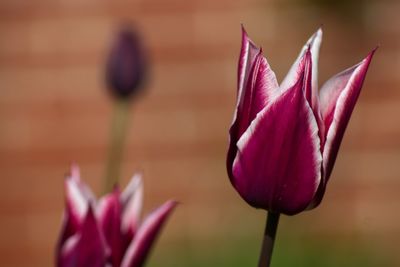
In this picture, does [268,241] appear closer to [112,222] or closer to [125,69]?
[112,222]

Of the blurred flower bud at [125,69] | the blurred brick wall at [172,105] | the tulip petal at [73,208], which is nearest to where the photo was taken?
the tulip petal at [73,208]

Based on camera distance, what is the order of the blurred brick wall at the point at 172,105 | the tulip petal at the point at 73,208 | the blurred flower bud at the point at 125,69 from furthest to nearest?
the blurred brick wall at the point at 172,105 → the blurred flower bud at the point at 125,69 → the tulip petal at the point at 73,208

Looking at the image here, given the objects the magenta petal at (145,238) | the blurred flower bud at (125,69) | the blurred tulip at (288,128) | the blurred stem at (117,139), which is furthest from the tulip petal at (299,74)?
the blurred stem at (117,139)

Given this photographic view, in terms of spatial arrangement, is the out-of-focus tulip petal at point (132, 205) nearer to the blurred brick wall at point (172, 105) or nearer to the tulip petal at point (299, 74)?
the tulip petal at point (299, 74)

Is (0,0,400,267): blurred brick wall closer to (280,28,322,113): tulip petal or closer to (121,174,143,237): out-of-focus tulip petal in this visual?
(121,174,143,237): out-of-focus tulip petal

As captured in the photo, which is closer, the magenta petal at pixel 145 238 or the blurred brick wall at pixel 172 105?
the magenta petal at pixel 145 238

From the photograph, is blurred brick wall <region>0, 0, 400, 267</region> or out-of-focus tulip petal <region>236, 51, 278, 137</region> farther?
blurred brick wall <region>0, 0, 400, 267</region>

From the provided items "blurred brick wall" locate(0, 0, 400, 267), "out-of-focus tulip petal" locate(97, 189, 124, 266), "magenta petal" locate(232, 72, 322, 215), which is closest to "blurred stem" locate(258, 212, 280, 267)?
"magenta petal" locate(232, 72, 322, 215)
